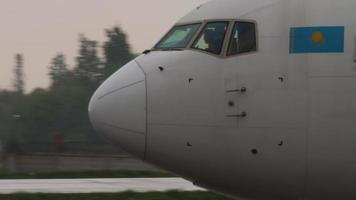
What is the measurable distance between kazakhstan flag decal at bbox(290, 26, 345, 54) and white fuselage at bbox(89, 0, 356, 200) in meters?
0.06

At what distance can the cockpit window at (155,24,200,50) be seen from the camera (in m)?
11.0

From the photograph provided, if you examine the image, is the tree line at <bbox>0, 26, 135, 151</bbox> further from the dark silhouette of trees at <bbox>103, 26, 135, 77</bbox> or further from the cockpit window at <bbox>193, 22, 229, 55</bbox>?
the cockpit window at <bbox>193, 22, 229, 55</bbox>

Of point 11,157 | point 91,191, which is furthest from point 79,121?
point 91,191

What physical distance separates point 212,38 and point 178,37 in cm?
61

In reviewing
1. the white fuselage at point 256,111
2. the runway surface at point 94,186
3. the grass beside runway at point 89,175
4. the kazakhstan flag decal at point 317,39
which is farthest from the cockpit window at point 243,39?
the grass beside runway at point 89,175

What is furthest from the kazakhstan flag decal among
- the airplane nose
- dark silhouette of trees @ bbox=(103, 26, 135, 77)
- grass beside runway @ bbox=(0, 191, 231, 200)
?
dark silhouette of trees @ bbox=(103, 26, 135, 77)

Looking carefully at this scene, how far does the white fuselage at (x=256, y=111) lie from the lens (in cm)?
1014

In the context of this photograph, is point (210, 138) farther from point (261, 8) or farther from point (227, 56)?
point (261, 8)

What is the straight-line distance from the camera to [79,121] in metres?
106

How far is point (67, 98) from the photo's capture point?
113875mm

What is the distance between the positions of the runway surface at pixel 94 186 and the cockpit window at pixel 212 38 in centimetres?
845

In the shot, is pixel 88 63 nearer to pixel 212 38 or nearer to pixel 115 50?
pixel 115 50

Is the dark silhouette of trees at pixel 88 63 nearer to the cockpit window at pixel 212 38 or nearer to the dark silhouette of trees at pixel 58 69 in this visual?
the dark silhouette of trees at pixel 58 69

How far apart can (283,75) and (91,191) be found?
936cm
